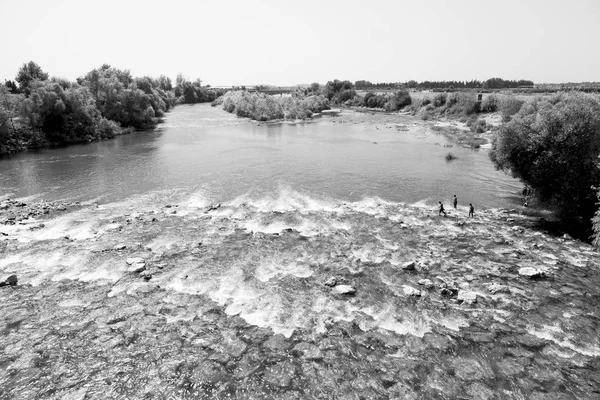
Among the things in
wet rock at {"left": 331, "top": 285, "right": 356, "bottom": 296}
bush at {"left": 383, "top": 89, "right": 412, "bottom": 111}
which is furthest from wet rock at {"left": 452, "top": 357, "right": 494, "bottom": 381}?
bush at {"left": 383, "top": 89, "right": 412, "bottom": 111}

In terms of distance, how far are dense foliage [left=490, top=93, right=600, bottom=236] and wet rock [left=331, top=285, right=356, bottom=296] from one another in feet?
86.2

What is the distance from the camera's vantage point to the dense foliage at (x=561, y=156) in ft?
116

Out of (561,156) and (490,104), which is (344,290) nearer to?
A: (561,156)

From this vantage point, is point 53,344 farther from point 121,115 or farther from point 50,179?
point 121,115

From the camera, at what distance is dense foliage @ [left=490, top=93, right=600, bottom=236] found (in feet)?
116

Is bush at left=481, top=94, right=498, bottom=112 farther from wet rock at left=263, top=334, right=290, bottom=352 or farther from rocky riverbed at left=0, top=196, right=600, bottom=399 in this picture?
wet rock at left=263, top=334, right=290, bottom=352

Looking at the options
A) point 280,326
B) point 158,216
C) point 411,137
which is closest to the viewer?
point 280,326

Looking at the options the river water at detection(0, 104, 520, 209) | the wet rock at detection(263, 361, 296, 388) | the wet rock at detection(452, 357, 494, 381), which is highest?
the river water at detection(0, 104, 520, 209)

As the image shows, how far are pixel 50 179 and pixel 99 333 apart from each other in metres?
45.7

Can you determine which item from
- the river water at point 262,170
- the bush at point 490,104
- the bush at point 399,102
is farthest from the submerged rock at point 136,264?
the bush at point 399,102

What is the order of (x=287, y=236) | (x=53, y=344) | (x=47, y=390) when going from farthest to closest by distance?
(x=287, y=236)
(x=53, y=344)
(x=47, y=390)

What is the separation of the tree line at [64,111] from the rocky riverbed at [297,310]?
51.0 metres

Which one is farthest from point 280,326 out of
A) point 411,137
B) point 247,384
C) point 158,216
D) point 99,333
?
point 411,137

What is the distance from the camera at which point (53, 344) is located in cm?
2053
